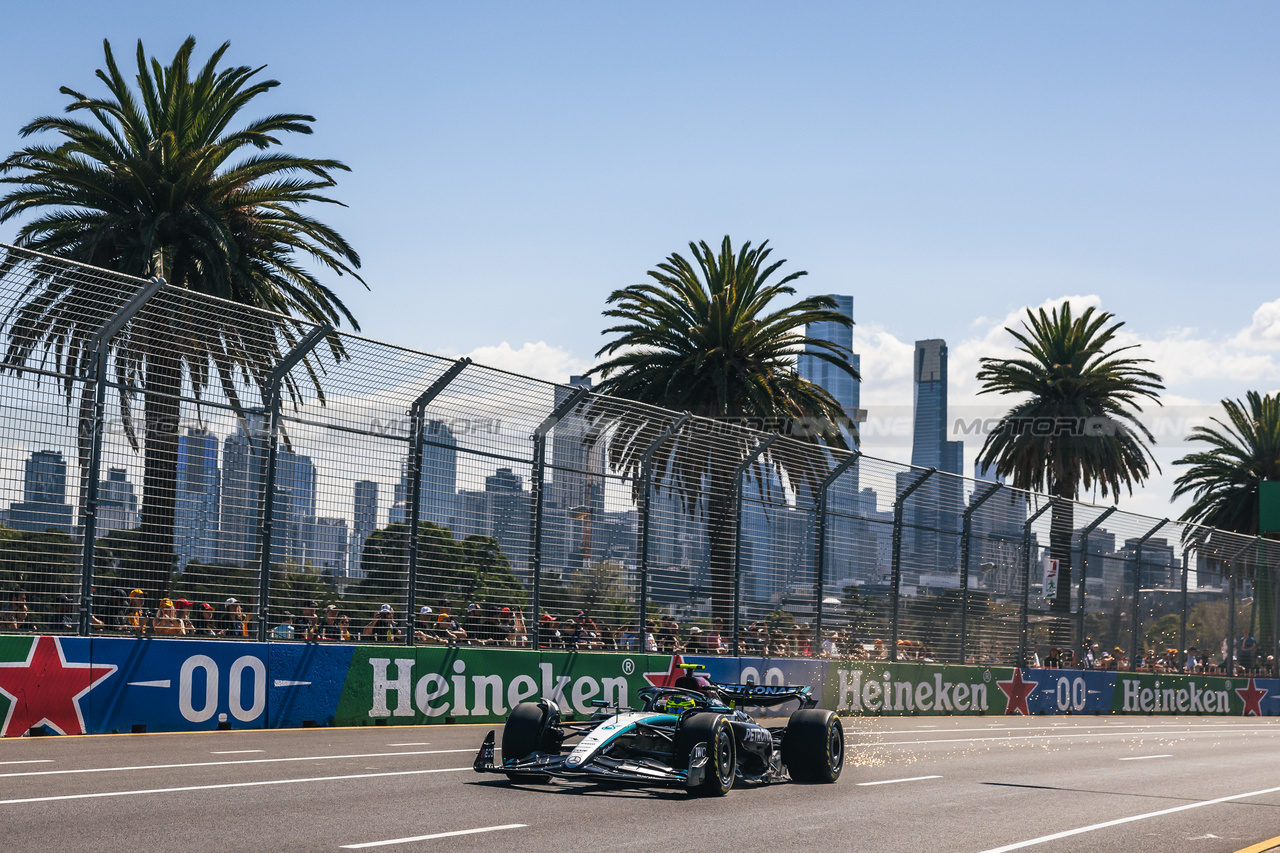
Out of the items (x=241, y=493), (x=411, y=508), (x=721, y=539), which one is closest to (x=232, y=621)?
(x=241, y=493)

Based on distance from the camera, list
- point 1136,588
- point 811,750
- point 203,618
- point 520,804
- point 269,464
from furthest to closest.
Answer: point 1136,588, point 269,464, point 203,618, point 811,750, point 520,804

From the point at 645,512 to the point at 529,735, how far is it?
9672mm

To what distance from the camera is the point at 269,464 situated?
15.5m

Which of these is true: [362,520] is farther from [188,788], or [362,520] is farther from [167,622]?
[188,788]

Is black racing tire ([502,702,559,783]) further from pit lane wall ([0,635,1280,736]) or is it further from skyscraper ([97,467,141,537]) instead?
skyscraper ([97,467,141,537])

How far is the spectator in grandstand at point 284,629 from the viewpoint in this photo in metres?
15.7

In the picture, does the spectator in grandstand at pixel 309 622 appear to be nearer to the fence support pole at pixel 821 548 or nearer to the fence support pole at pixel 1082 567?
the fence support pole at pixel 821 548

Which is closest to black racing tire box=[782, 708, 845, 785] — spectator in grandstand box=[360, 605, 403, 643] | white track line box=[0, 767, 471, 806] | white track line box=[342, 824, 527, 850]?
white track line box=[0, 767, 471, 806]

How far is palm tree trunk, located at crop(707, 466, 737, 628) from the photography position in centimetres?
2186

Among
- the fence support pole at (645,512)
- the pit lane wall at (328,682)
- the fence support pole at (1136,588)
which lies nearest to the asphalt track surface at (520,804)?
the pit lane wall at (328,682)

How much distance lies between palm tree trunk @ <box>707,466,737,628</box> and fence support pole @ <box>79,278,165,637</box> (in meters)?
10.2

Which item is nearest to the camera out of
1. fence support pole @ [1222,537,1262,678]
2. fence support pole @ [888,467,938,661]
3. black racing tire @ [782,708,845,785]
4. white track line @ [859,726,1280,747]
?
black racing tire @ [782,708,845,785]

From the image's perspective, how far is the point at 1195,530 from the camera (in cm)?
3675

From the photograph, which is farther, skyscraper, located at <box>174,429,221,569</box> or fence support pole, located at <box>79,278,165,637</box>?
skyscraper, located at <box>174,429,221,569</box>
